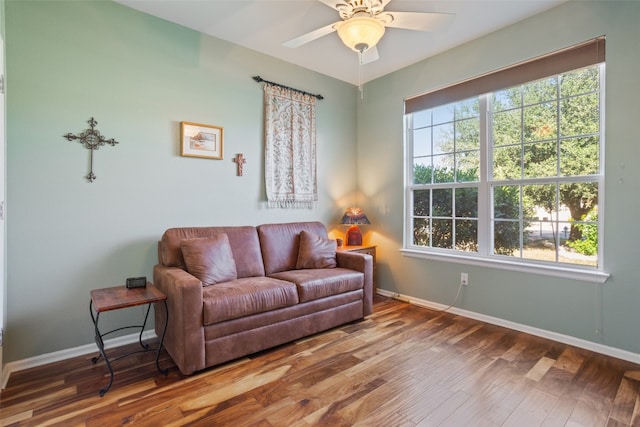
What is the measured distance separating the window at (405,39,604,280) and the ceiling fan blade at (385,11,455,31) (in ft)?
4.48

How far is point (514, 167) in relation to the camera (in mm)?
3010

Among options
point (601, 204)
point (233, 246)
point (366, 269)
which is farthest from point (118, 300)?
point (601, 204)

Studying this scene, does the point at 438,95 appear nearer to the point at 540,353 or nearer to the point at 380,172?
the point at 380,172

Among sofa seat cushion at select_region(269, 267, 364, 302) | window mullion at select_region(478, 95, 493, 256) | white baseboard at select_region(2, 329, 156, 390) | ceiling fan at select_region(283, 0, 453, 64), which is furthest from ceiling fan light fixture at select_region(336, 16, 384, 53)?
white baseboard at select_region(2, 329, 156, 390)

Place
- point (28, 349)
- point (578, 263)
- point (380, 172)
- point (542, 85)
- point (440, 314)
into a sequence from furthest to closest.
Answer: point (380, 172)
point (440, 314)
point (542, 85)
point (578, 263)
point (28, 349)

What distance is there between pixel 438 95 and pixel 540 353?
2.64 meters

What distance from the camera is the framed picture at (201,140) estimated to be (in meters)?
2.93

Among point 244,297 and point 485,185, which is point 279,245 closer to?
point 244,297

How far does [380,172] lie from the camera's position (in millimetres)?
4109

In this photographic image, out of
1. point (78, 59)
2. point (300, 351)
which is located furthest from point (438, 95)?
point (78, 59)

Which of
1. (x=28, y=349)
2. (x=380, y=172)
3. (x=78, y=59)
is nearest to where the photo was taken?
(x=28, y=349)

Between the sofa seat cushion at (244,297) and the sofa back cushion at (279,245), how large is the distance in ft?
1.46

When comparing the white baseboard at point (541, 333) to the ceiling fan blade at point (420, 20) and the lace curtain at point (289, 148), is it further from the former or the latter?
the ceiling fan blade at point (420, 20)

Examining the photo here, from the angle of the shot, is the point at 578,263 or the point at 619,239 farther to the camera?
the point at 578,263
